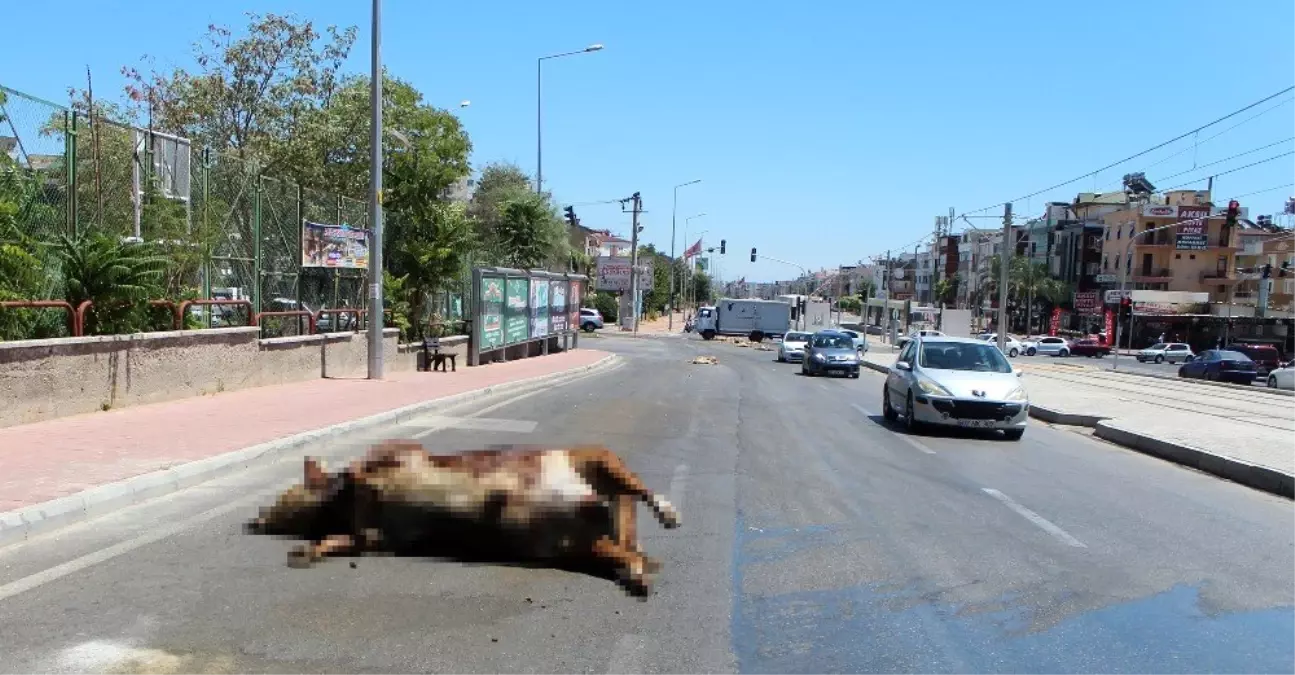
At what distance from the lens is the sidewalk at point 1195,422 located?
41.1ft

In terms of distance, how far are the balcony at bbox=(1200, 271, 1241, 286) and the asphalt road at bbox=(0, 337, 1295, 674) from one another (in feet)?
284

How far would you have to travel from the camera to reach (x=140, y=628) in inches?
201

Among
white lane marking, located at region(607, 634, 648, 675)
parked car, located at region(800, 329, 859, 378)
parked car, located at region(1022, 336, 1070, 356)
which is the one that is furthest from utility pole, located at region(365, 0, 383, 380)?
parked car, located at region(1022, 336, 1070, 356)

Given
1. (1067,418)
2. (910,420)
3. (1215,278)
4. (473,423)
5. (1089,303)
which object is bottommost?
(1067,418)

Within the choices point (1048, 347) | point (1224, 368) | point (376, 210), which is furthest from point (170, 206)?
point (1048, 347)

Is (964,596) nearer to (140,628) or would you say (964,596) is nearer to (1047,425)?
(140,628)

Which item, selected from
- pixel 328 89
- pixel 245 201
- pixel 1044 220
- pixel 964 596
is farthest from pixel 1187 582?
pixel 1044 220

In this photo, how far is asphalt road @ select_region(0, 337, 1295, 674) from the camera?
496 centimetres

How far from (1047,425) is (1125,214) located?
7524 cm

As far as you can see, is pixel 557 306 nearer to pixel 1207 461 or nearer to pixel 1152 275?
pixel 1207 461

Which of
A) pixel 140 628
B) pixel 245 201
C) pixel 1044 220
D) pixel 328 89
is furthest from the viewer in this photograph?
pixel 1044 220

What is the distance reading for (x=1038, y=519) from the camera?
351 inches

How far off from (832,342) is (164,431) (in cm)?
2609

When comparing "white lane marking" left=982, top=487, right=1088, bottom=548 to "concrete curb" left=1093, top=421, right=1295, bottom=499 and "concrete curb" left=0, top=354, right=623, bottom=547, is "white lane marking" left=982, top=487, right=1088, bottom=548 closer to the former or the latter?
"concrete curb" left=1093, top=421, right=1295, bottom=499
